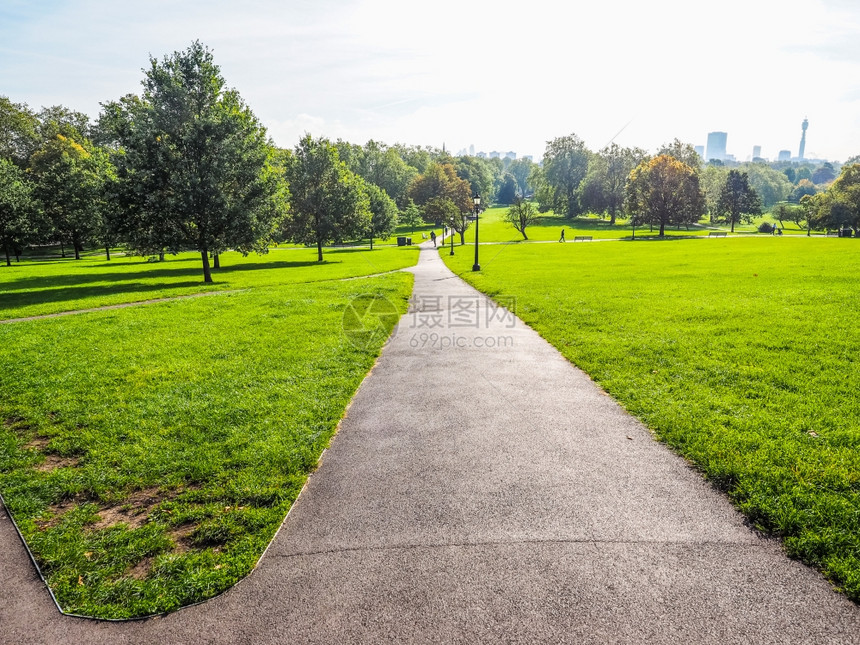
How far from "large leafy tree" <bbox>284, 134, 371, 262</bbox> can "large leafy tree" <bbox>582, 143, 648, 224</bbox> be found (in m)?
62.5

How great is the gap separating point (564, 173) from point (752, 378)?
308ft

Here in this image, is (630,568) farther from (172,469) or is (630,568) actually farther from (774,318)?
(774,318)

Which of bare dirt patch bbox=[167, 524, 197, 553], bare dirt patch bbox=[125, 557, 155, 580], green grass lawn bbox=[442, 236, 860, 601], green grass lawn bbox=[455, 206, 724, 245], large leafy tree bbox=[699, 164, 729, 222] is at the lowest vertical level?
bare dirt patch bbox=[125, 557, 155, 580]

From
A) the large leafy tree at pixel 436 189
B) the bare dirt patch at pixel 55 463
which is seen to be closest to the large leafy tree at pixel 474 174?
the large leafy tree at pixel 436 189

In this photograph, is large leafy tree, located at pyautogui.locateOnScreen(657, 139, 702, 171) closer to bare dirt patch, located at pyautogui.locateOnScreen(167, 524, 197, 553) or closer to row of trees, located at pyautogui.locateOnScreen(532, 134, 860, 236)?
row of trees, located at pyautogui.locateOnScreen(532, 134, 860, 236)

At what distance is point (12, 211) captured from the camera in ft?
138

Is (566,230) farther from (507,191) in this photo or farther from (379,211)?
(507,191)

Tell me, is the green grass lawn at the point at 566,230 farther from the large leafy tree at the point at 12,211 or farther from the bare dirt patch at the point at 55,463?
the bare dirt patch at the point at 55,463

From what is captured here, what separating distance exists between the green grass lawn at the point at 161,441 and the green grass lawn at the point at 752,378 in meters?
4.63

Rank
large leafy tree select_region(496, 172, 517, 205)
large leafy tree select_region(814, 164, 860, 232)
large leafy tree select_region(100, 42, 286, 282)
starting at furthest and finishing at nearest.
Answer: large leafy tree select_region(496, 172, 517, 205) → large leafy tree select_region(814, 164, 860, 232) → large leafy tree select_region(100, 42, 286, 282)

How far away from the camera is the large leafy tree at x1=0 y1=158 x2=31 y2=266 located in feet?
137

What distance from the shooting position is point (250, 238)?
2550 centimetres

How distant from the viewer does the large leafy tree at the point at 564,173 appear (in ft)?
299

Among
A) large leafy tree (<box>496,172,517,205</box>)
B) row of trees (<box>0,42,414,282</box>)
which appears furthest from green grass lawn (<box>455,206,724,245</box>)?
large leafy tree (<box>496,172,517,205</box>)
